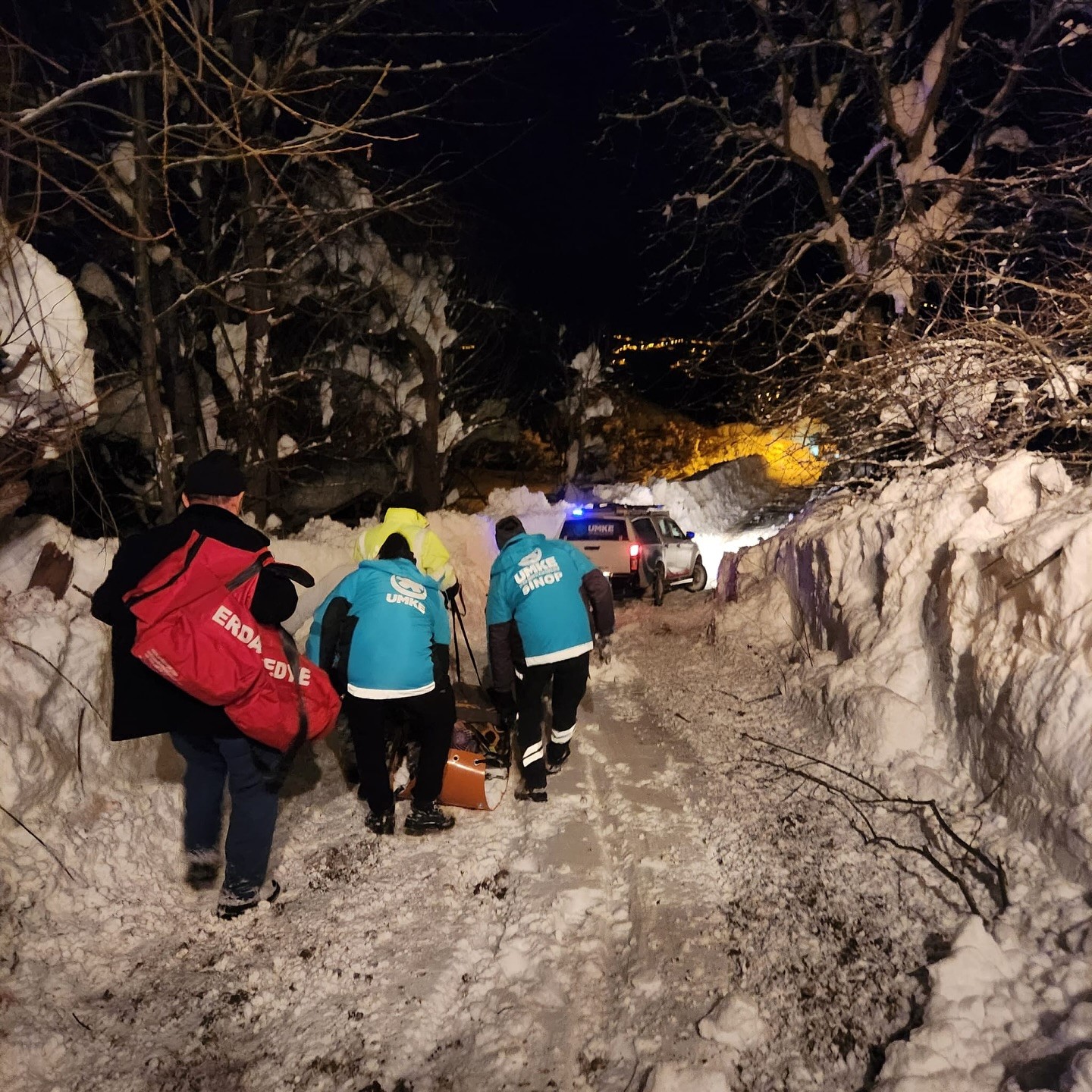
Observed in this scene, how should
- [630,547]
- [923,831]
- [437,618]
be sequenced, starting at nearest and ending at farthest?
[923,831] < [437,618] < [630,547]

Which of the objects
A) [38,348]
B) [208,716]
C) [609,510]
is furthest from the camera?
[609,510]

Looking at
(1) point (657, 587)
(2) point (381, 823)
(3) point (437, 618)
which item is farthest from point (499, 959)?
(1) point (657, 587)

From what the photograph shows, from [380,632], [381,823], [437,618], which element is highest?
[380,632]

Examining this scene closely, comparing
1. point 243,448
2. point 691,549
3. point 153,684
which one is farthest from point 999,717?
point 691,549

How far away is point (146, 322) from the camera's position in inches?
231

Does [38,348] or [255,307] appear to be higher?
[38,348]

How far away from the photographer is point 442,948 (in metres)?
3.31

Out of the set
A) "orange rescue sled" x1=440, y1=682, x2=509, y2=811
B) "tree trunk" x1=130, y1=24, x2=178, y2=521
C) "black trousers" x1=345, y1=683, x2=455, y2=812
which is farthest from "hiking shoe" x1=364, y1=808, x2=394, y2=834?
"tree trunk" x1=130, y1=24, x2=178, y2=521

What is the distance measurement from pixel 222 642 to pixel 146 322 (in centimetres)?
393

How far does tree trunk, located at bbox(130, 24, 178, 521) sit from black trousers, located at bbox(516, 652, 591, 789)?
3.63 m

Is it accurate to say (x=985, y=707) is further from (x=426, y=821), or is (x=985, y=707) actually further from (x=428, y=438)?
(x=428, y=438)

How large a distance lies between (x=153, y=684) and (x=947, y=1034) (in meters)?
3.42

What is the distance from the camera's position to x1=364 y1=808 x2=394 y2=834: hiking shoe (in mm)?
4328

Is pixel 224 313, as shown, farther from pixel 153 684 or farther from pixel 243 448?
pixel 153 684
